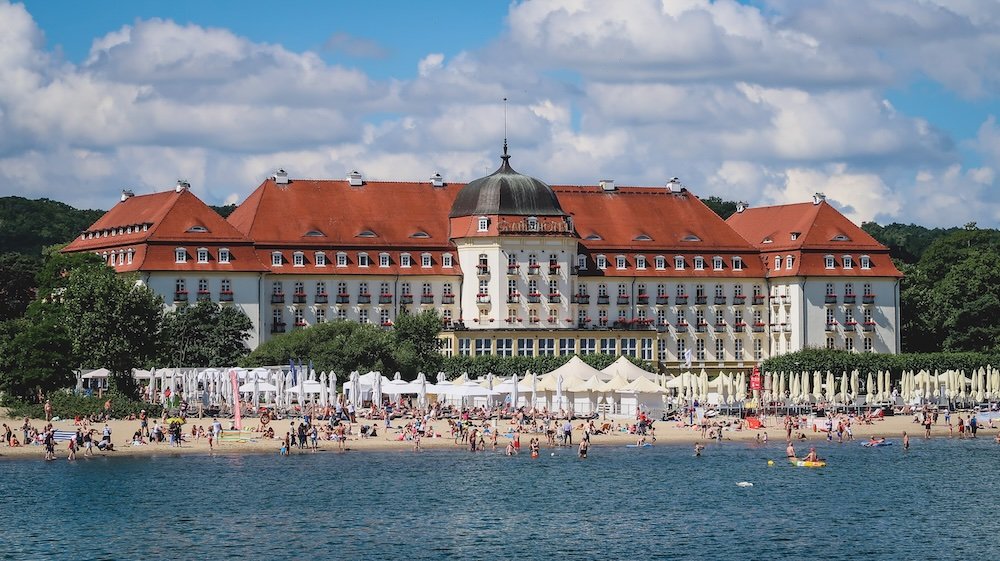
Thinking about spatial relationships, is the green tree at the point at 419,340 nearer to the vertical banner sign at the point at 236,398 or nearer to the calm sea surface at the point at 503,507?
the vertical banner sign at the point at 236,398

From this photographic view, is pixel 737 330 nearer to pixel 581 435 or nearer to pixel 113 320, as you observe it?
pixel 581 435

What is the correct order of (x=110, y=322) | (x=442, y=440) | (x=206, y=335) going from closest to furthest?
1. (x=442, y=440)
2. (x=110, y=322)
3. (x=206, y=335)

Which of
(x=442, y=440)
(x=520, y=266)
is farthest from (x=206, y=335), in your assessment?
(x=442, y=440)

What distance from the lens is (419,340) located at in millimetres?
129125

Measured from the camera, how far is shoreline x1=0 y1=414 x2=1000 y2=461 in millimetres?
99438

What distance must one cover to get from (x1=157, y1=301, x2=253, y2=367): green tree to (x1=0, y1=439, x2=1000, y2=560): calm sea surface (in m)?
29.1

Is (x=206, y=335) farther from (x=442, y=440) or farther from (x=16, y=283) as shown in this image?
(x=16, y=283)

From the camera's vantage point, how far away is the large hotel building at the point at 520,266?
454 ft

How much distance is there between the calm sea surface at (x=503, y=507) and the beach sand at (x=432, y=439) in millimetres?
2479

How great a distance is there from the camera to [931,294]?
152250mm

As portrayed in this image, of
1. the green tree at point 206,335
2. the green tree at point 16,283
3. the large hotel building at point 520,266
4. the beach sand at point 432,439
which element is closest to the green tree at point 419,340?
the large hotel building at point 520,266

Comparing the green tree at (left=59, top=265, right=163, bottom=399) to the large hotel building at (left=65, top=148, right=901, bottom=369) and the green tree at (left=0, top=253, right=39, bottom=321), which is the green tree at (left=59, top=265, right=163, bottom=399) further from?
the green tree at (left=0, top=253, right=39, bottom=321)

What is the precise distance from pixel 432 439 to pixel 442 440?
57cm

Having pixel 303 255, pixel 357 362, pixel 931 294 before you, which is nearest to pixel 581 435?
pixel 357 362
